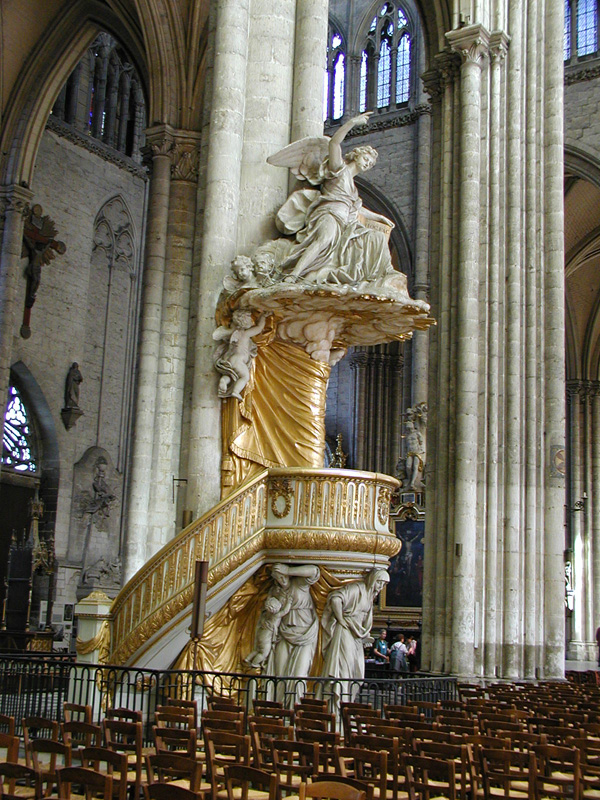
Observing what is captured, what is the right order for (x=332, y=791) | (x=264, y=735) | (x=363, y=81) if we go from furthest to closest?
(x=363, y=81) < (x=264, y=735) < (x=332, y=791)

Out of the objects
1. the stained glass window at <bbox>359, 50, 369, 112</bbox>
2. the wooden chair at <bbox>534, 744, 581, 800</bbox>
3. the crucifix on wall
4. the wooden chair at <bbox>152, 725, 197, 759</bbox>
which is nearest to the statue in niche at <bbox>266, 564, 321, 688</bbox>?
the wooden chair at <bbox>152, 725, 197, 759</bbox>

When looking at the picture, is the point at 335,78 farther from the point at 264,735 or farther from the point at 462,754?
the point at 462,754

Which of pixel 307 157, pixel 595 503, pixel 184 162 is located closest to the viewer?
pixel 307 157

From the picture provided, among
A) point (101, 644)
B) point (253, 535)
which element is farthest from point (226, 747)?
point (101, 644)

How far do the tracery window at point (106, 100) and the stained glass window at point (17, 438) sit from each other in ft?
26.4

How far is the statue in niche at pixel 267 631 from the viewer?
11039 mm

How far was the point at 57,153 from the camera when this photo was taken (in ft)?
95.0

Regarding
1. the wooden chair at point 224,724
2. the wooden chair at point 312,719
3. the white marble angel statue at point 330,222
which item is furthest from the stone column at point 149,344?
the wooden chair at point 224,724

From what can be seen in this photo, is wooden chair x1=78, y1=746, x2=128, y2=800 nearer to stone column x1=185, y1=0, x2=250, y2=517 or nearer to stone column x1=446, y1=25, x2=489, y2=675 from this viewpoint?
stone column x1=185, y1=0, x2=250, y2=517

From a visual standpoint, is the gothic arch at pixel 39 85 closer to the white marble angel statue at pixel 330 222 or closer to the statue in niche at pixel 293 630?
the white marble angel statue at pixel 330 222

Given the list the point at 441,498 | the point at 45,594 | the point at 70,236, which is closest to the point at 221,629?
the point at 441,498

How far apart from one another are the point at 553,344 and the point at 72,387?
15.4m

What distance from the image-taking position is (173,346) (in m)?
16.4

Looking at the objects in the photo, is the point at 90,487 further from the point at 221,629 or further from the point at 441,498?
the point at 221,629
